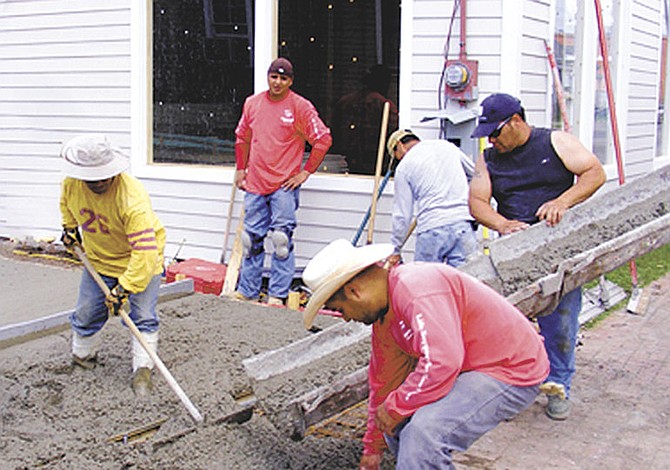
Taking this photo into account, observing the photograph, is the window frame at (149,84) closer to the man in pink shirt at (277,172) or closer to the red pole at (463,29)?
the man in pink shirt at (277,172)

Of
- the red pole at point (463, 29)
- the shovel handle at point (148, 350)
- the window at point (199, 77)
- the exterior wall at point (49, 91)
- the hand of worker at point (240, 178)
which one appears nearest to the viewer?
the shovel handle at point (148, 350)

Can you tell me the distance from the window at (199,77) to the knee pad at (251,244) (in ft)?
4.96

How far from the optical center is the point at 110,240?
232 inches

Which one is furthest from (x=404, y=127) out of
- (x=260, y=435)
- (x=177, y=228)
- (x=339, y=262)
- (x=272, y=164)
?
(x=339, y=262)

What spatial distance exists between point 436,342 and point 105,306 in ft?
10.7

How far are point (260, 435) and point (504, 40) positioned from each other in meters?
4.40

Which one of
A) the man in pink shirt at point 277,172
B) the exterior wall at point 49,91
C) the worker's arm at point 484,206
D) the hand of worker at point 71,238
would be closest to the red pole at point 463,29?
the man in pink shirt at point 277,172

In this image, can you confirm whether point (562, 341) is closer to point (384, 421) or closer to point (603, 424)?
point (603, 424)

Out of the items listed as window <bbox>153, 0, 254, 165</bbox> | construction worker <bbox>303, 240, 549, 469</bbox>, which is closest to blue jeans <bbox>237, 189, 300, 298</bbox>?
window <bbox>153, 0, 254, 165</bbox>

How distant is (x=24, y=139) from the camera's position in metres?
11.0

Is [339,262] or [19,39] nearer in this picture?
[339,262]

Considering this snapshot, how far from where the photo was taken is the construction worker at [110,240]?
548cm

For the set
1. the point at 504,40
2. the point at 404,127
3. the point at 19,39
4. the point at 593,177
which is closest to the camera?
the point at 593,177

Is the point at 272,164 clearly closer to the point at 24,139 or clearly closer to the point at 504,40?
the point at 504,40
